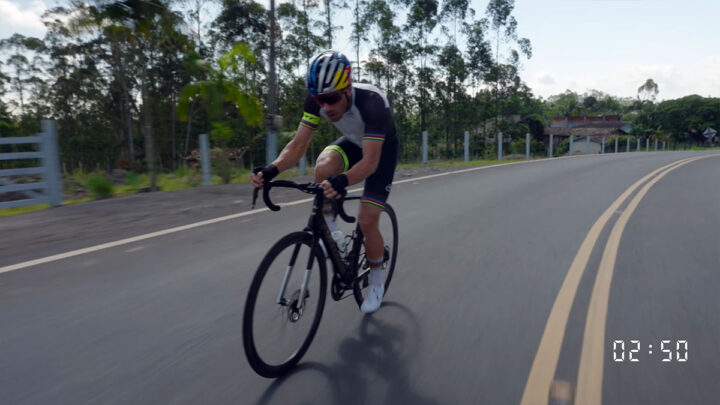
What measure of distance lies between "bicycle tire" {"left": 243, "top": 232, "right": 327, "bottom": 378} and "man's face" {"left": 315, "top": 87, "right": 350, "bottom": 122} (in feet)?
2.71

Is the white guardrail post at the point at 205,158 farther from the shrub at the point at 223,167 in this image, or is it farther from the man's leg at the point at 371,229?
the man's leg at the point at 371,229

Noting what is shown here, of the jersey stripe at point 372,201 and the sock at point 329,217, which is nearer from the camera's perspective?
the sock at point 329,217

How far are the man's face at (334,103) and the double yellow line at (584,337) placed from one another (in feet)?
6.64

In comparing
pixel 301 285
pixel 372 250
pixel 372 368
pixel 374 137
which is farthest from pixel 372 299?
A: pixel 374 137

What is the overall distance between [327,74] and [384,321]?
1.89 meters

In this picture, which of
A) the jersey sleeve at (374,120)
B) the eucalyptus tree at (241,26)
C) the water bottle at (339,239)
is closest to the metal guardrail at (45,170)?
the water bottle at (339,239)

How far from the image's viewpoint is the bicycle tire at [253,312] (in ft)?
9.08

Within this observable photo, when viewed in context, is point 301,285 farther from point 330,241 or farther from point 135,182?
point 135,182

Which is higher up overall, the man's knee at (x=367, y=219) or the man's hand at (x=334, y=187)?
the man's hand at (x=334, y=187)

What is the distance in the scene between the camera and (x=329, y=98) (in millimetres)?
3240

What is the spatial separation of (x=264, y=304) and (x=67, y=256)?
3.66 metres

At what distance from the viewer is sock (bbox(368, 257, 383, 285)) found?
401 centimetres

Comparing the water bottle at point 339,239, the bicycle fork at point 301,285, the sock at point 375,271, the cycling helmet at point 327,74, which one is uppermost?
the cycling helmet at point 327,74

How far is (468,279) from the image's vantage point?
4938 millimetres
